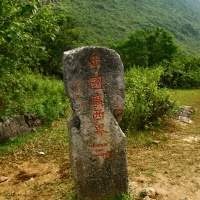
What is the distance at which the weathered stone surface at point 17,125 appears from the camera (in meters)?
6.55

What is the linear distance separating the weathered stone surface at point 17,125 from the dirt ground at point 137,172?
0.68 metres

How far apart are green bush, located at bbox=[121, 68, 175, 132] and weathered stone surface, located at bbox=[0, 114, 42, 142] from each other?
94.2 inches

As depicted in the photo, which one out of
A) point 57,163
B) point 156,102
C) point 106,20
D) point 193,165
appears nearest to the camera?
point 193,165

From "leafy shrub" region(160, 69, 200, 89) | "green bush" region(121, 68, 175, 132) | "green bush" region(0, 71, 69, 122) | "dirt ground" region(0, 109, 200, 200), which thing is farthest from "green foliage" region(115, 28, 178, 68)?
"dirt ground" region(0, 109, 200, 200)

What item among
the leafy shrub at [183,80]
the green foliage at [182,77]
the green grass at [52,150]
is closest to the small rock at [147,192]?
the green grass at [52,150]

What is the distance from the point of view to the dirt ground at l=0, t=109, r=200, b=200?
4.28 metres

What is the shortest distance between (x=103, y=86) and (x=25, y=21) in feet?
9.56

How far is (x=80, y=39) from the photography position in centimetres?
2356

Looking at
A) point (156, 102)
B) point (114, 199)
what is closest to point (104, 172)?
point (114, 199)

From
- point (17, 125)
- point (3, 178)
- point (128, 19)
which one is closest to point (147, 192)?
point (3, 178)

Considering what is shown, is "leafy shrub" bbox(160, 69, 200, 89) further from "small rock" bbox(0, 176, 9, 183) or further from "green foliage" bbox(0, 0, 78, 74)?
"small rock" bbox(0, 176, 9, 183)

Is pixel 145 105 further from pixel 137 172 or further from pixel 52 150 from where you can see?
pixel 137 172

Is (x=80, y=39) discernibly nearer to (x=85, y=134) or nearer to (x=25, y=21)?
(x=25, y=21)

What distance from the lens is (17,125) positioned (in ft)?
22.8
